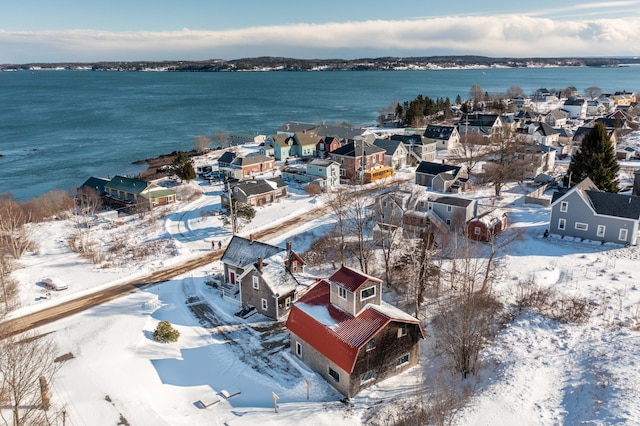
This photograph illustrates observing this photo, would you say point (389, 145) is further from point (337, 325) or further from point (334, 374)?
point (334, 374)

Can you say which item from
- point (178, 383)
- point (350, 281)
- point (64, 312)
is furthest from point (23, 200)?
point (350, 281)

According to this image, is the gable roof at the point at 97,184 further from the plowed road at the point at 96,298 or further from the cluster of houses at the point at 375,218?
the plowed road at the point at 96,298

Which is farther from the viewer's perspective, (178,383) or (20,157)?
(20,157)

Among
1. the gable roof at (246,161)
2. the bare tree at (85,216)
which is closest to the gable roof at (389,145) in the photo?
the gable roof at (246,161)

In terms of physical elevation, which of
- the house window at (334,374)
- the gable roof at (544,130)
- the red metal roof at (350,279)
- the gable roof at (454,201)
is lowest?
the house window at (334,374)

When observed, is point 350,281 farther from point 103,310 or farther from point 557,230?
point 557,230

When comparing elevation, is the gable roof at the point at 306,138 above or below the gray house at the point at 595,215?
above
